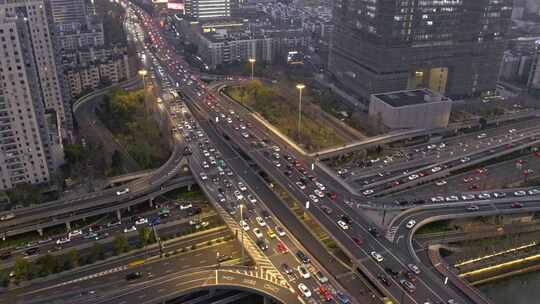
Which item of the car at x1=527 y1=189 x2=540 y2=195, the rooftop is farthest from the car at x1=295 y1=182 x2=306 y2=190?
the car at x1=527 y1=189 x2=540 y2=195

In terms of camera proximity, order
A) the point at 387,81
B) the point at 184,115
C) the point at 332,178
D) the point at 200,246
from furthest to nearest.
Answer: the point at 387,81 → the point at 184,115 → the point at 332,178 → the point at 200,246

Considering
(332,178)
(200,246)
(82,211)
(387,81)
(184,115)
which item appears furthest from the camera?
(387,81)

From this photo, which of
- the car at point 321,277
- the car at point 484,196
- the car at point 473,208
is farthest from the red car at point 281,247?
the car at point 484,196

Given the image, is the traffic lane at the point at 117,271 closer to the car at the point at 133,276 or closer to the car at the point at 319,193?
the car at the point at 133,276

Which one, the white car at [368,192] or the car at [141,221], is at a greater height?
the white car at [368,192]

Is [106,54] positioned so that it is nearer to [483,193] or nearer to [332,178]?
[332,178]

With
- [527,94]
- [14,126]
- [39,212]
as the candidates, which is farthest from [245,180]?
[527,94]

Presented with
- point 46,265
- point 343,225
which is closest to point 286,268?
point 343,225
